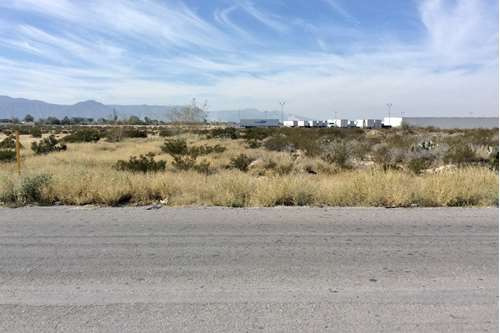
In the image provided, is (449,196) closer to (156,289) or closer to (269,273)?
(269,273)

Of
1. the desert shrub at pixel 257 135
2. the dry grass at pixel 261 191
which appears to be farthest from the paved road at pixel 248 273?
the desert shrub at pixel 257 135

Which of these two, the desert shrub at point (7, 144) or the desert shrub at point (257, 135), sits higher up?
the desert shrub at point (257, 135)

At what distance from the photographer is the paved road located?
12.6 feet

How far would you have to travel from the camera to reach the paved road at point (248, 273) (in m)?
3.83

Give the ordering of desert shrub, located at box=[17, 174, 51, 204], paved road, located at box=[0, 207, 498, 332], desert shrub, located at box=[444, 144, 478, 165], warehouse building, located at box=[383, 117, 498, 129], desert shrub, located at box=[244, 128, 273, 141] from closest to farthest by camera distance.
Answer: paved road, located at box=[0, 207, 498, 332] → desert shrub, located at box=[17, 174, 51, 204] → desert shrub, located at box=[444, 144, 478, 165] → desert shrub, located at box=[244, 128, 273, 141] → warehouse building, located at box=[383, 117, 498, 129]

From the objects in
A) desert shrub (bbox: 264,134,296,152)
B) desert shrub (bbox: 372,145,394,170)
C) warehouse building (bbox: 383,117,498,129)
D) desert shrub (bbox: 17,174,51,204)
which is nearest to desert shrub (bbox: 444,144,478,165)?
desert shrub (bbox: 372,145,394,170)

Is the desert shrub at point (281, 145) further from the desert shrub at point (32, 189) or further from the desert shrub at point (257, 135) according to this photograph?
the desert shrub at point (32, 189)

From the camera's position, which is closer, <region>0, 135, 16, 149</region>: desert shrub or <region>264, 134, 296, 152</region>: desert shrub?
<region>264, 134, 296, 152</region>: desert shrub

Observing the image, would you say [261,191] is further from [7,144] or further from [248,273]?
[7,144]

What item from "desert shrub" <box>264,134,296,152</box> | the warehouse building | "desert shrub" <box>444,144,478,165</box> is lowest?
"desert shrub" <box>444,144,478,165</box>

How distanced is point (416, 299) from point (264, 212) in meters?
4.53

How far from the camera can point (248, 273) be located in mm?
5012

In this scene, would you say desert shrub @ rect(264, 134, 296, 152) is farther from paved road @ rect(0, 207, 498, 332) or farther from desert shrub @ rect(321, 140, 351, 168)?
paved road @ rect(0, 207, 498, 332)

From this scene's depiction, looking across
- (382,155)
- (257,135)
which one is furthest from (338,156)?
(257,135)
